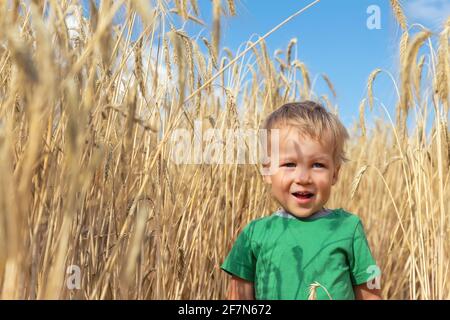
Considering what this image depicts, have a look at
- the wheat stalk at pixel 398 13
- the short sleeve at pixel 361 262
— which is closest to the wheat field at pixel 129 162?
the wheat stalk at pixel 398 13

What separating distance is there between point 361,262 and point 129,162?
2.14 ft

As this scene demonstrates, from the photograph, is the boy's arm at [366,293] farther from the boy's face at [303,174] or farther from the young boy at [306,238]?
the boy's face at [303,174]

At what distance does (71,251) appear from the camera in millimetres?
1102

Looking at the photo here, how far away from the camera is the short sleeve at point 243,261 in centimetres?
143

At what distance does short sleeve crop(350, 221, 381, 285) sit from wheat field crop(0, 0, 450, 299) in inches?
10.3

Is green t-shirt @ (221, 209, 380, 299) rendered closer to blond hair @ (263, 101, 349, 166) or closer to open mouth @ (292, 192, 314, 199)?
open mouth @ (292, 192, 314, 199)

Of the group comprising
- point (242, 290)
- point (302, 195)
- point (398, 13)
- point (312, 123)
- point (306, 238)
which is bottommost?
point (242, 290)

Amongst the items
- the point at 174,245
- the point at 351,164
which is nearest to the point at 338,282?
the point at 174,245

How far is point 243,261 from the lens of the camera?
1442 millimetres

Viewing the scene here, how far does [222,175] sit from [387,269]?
1.07 m

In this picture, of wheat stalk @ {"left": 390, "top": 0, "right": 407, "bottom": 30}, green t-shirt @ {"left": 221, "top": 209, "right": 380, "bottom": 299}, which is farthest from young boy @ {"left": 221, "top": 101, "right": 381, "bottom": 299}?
wheat stalk @ {"left": 390, "top": 0, "right": 407, "bottom": 30}

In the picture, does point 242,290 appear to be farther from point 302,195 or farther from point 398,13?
point 398,13

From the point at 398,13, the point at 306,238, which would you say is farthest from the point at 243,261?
the point at 398,13
